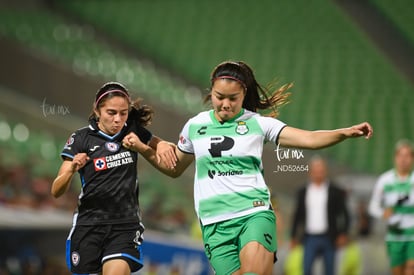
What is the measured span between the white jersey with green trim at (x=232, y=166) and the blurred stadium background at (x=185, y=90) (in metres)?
1.04

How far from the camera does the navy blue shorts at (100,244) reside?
6.22 meters

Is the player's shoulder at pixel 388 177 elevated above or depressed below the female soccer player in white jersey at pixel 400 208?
above

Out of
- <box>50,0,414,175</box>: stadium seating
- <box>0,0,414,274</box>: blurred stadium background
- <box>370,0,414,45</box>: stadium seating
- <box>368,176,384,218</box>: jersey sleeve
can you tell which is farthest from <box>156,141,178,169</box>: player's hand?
<box>368,176,384,218</box>: jersey sleeve

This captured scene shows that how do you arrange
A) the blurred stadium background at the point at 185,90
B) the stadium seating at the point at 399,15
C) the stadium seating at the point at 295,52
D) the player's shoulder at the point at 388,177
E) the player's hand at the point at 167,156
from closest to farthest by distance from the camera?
the player's hand at the point at 167,156, the stadium seating at the point at 399,15, the blurred stadium background at the point at 185,90, the stadium seating at the point at 295,52, the player's shoulder at the point at 388,177

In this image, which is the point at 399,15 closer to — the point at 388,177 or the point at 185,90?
the point at 388,177

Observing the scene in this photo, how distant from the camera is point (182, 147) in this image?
6203mm

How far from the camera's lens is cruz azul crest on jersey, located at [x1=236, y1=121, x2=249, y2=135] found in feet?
19.4

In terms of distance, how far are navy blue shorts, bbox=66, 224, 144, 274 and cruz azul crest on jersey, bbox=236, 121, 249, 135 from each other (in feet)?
3.39

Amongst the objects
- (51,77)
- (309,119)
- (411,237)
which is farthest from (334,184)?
(51,77)

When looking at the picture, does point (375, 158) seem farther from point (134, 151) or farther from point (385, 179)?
point (134, 151)

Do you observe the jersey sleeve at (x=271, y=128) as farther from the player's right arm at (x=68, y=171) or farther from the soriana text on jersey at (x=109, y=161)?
the player's right arm at (x=68, y=171)

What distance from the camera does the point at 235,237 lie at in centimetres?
582

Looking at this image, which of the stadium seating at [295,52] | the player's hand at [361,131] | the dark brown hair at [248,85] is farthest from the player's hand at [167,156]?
the stadium seating at [295,52]

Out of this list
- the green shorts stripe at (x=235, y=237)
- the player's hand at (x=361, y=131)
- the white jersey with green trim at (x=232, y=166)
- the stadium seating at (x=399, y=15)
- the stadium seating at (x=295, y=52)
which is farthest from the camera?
the stadium seating at (x=295, y=52)
